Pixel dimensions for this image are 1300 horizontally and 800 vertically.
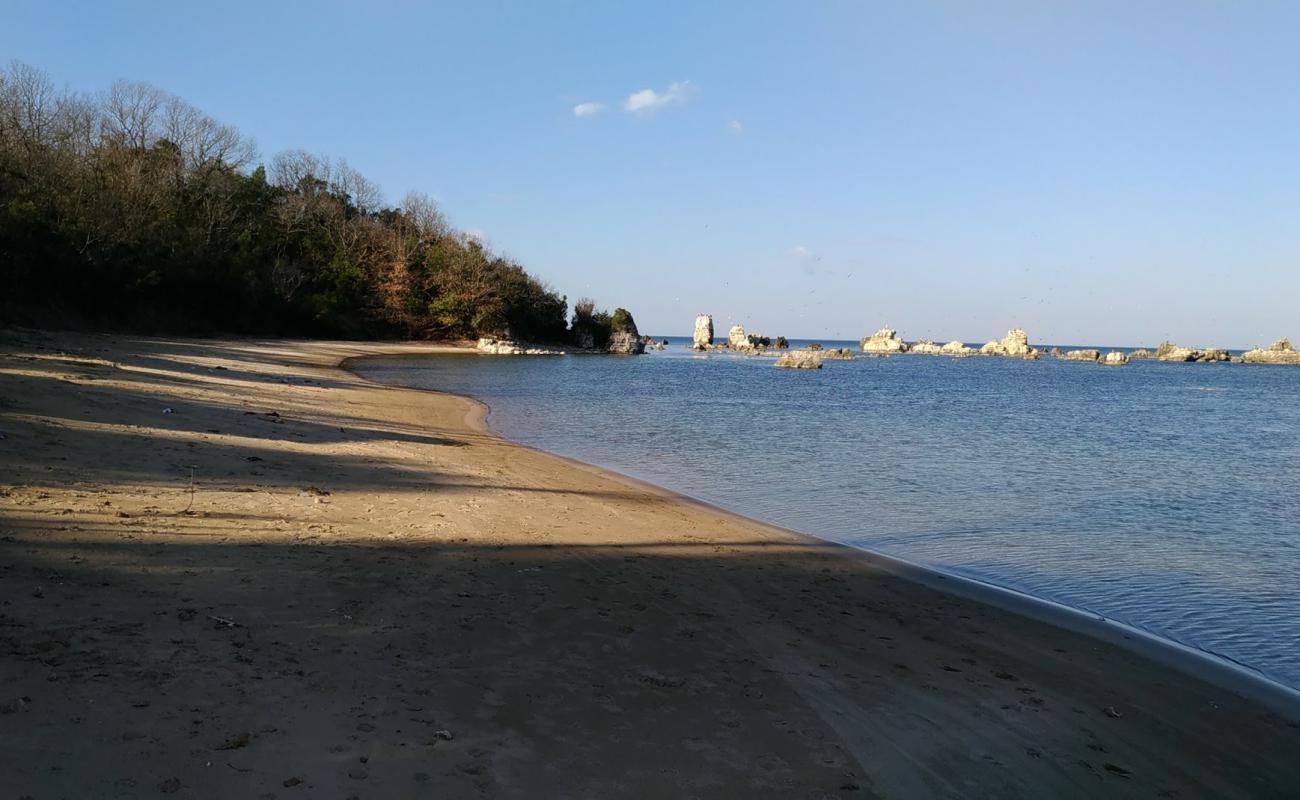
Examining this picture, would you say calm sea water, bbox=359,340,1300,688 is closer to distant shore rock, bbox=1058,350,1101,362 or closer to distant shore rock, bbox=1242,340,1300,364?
distant shore rock, bbox=1058,350,1101,362

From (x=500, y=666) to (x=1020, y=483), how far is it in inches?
528

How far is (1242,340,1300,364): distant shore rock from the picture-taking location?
120 meters

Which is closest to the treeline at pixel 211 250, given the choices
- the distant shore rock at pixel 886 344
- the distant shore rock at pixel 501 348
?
the distant shore rock at pixel 501 348

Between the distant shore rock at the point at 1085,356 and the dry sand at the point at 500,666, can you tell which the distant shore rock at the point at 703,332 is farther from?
the dry sand at the point at 500,666

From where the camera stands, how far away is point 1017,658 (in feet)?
20.1

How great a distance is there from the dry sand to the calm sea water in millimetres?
1772

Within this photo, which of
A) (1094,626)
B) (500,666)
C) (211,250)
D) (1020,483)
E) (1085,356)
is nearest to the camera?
(500,666)

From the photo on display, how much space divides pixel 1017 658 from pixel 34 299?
127 ft

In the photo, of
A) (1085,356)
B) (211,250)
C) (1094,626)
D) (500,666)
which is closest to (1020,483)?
(1094,626)

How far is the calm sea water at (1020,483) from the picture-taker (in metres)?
8.53

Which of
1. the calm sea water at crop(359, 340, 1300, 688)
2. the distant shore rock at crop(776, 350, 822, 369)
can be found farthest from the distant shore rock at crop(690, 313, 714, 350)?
the calm sea water at crop(359, 340, 1300, 688)

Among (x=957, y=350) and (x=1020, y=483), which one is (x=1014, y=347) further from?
(x=1020, y=483)

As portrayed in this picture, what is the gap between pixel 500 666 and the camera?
4.81 metres

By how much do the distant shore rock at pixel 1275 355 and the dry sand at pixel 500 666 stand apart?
145 metres
